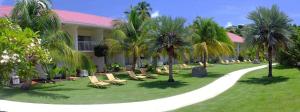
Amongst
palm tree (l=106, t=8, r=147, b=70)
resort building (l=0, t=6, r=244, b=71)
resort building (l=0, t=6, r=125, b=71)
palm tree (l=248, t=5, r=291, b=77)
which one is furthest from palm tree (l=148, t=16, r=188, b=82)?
resort building (l=0, t=6, r=125, b=71)

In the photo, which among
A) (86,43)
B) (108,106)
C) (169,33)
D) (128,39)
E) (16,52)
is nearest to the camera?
(16,52)

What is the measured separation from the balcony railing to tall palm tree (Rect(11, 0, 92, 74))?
14.9m

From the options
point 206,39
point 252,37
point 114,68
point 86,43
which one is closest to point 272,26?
point 252,37

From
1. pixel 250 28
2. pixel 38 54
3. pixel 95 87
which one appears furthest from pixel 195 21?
pixel 38 54

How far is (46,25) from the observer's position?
2153 cm

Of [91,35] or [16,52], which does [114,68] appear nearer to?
[91,35]

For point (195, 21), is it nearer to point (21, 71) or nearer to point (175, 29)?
point (175, 29)

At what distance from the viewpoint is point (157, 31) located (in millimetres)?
25484

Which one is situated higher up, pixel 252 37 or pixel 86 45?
pixel 86 45

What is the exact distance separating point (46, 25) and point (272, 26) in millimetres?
14555

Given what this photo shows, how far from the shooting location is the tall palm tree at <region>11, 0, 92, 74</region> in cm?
2097

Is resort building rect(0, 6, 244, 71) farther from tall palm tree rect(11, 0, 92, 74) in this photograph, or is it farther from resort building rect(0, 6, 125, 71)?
tall palm tree rect(11, 0, 92, 74)

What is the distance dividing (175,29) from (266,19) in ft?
20.6

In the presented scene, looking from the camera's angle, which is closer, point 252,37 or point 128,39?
point 252,37
